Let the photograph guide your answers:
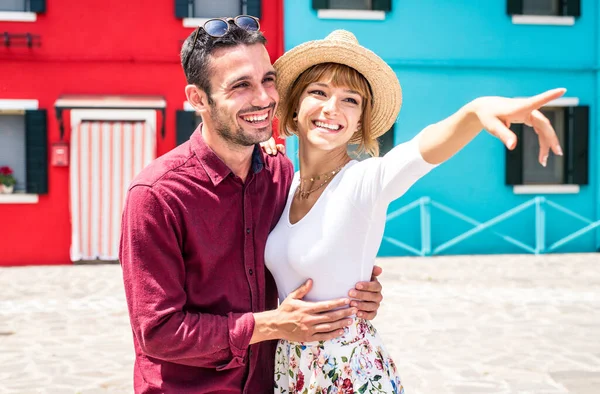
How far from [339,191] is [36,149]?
10.1m

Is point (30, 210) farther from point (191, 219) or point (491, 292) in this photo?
point (191, 219)

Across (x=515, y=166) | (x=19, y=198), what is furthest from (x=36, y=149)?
(x=515, y=166)

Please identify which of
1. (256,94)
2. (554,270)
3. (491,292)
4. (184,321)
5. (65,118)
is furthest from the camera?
(65,118)

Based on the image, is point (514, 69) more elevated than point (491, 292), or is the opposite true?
point (514, 69)

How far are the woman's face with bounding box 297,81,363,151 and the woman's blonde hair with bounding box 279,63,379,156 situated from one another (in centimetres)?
2

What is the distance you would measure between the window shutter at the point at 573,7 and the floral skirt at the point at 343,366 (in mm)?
11787

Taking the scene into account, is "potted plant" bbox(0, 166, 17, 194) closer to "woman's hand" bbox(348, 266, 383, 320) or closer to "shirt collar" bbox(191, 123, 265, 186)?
"shirt collar" bbox(191, 123, 265, 186)

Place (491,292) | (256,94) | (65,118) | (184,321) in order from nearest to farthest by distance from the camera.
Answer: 1. (184,321)
2. (256,94)
3. (491,292)
4. (65,118)

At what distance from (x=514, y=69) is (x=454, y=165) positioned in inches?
80.3

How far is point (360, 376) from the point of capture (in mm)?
2084

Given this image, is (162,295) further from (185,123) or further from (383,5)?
(383,5)

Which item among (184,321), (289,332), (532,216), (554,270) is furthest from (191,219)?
(532,216)

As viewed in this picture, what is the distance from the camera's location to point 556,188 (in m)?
12.1

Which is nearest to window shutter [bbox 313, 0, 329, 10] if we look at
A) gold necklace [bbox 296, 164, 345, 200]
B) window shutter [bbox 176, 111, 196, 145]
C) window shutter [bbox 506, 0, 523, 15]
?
window shutter [bbox 176, 111, 196, 145]
